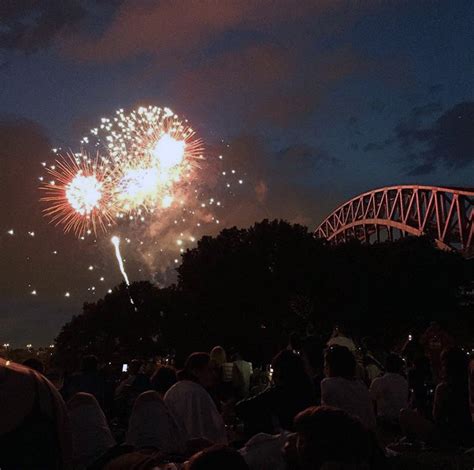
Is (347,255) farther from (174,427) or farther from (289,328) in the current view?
(174,427)

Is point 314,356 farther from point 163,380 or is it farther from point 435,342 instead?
point 435,342

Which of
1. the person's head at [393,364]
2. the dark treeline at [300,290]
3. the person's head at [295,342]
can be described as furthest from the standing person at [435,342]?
the dark treeline at [300,290]

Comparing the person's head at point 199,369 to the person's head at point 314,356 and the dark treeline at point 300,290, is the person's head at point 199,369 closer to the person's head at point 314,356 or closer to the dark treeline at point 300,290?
the person's head at point 314,356

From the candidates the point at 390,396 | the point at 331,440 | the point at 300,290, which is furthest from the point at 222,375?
the point at 300,290

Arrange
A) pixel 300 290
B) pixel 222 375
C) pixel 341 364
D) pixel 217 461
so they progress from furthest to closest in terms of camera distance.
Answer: pixel 300 290 < pixel 222 375 < pixel 341 364 < pixel 217 461

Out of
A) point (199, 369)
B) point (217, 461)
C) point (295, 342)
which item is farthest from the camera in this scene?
point (295, 342)

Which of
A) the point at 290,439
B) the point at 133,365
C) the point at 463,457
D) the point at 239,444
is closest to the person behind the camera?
the point at 290,439

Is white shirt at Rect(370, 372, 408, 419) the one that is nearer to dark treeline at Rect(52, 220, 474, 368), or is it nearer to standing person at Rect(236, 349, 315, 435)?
standing person at Rect(236, 349, 315, 435)

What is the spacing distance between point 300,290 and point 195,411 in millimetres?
39420

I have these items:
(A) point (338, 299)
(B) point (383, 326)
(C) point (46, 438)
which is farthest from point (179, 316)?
(C) point (46, 438)

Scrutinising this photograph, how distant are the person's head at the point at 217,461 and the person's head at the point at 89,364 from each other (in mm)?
8814

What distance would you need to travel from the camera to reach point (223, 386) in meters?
14.0

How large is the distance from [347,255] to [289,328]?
814cm

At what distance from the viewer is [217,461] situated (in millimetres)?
3209
